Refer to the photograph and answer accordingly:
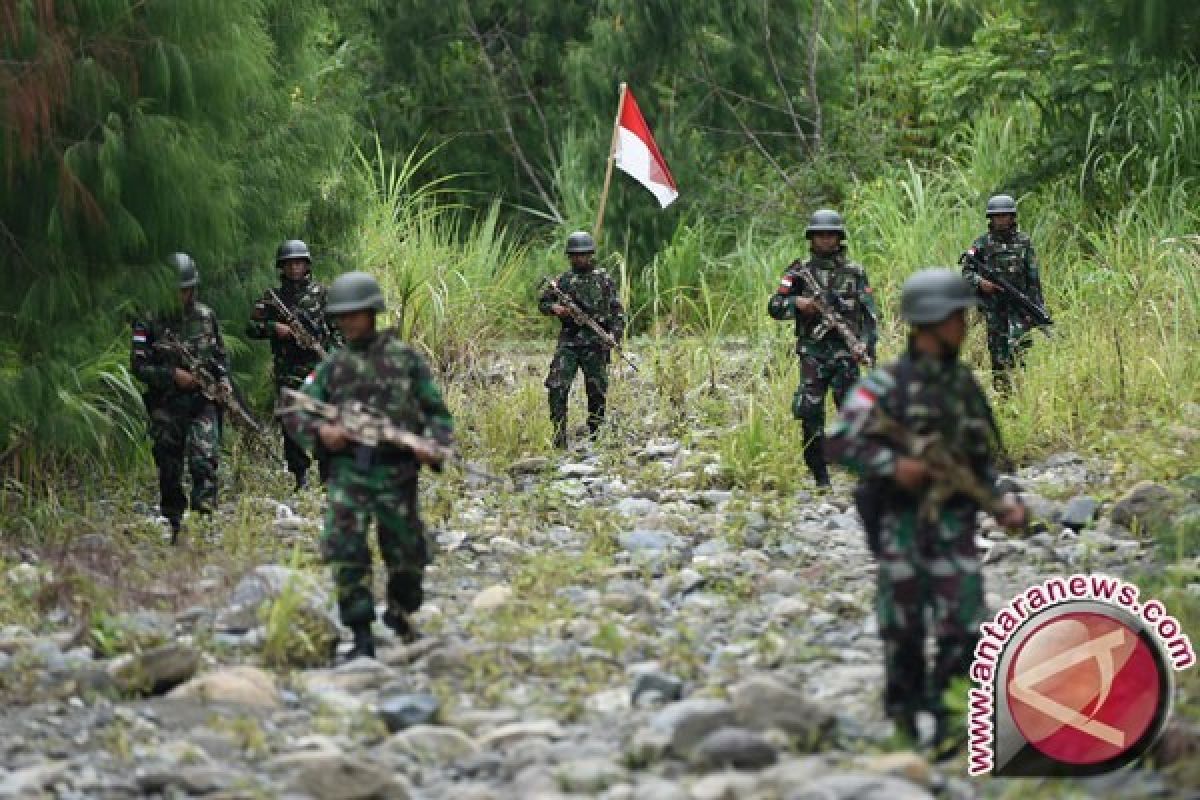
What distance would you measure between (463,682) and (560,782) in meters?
1.43

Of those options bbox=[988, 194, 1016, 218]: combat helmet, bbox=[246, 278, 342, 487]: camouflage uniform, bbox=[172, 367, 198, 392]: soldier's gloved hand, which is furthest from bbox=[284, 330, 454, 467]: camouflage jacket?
bbox=[988, 194, 1016, 218]: combat helmet

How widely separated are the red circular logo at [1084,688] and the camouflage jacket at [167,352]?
17.8ft

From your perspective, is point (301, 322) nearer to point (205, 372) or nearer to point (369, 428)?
point (205, 372)

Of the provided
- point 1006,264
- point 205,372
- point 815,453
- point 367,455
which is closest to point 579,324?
point 815,453

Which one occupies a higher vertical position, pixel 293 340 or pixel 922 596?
pixel 293 340

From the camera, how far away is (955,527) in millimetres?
6000

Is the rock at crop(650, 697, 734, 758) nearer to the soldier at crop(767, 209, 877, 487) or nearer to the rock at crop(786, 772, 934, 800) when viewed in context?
the rock at crop(786, 772, 934, 800)

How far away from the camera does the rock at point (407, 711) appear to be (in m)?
6.47

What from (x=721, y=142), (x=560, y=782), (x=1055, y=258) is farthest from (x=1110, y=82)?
(x=560, y=782)

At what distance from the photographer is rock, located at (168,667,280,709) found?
266 inches

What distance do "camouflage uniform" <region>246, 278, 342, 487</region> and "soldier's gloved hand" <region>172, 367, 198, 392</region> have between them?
1.68 meters

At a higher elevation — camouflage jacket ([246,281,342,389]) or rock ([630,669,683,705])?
camouflage jacket ([246,281,342,389])

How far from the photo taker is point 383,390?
7.47m

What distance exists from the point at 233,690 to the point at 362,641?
0.77m
